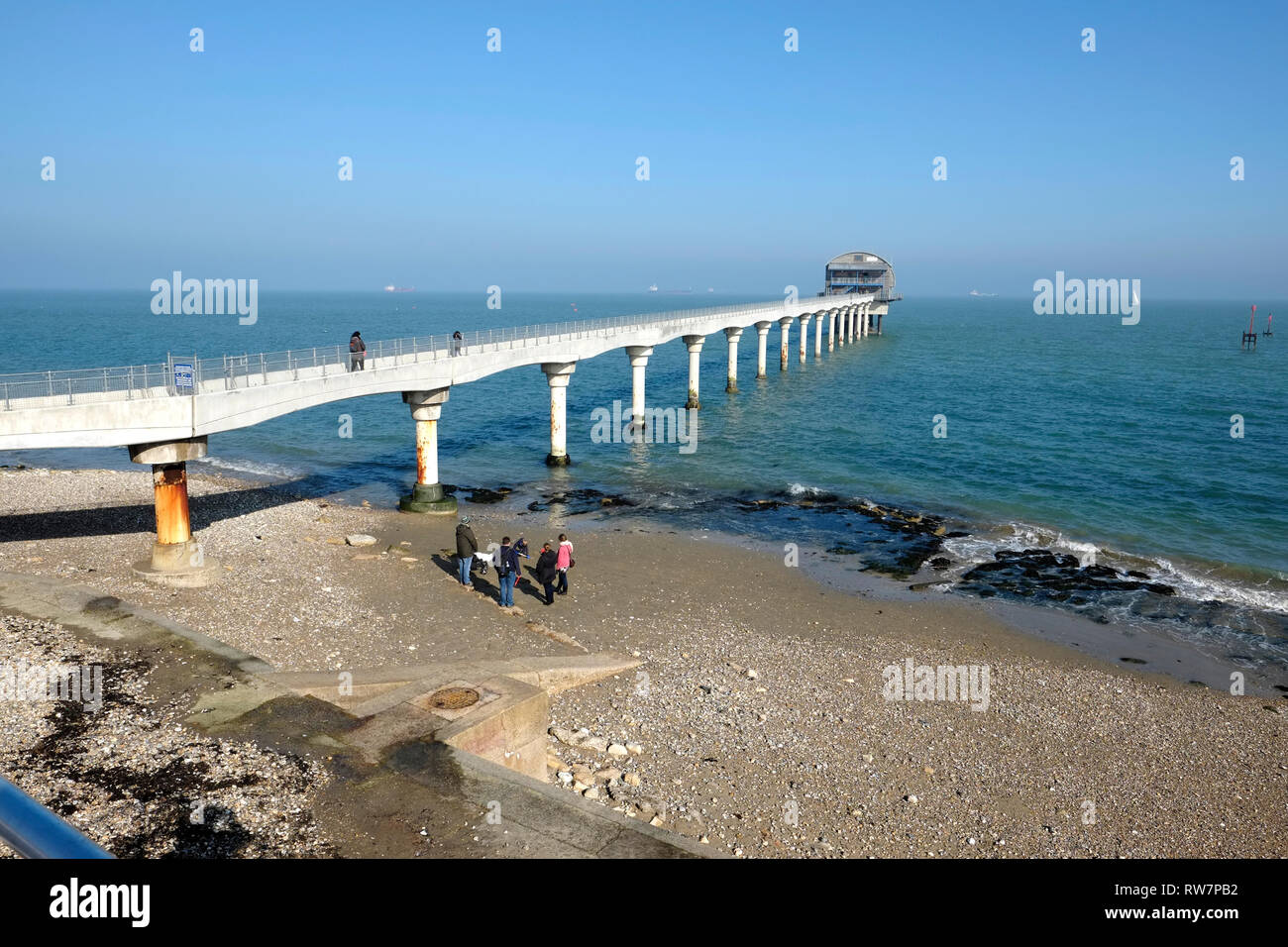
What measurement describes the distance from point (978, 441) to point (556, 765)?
41.3m

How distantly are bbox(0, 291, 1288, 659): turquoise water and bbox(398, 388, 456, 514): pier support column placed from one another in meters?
3.69

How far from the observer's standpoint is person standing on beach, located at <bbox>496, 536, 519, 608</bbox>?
2047 cm

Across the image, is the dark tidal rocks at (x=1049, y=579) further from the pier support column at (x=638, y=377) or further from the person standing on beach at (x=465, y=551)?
the pier support column at (x=638, y=377)

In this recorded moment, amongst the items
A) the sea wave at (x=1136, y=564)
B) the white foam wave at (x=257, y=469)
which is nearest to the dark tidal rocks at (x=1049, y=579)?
the sea wave at (x=1136, y=564)

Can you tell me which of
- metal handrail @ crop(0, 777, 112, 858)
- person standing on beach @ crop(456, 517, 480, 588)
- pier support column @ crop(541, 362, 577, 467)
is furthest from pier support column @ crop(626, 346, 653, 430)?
metal handrail @ crop(0, 777, 112, 858)

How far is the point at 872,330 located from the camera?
14200 centimetres

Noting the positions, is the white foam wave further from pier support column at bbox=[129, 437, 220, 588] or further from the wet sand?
pier support column at bbox=[129, 437, 220, 588]

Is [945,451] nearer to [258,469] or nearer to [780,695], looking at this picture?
[780,695]

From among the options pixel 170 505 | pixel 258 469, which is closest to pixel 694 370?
pixel 258 469

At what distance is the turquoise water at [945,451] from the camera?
3184 centimetres

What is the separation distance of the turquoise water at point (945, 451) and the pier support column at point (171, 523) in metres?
13.2
